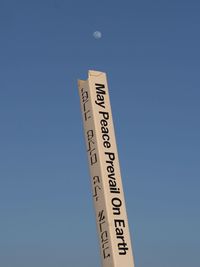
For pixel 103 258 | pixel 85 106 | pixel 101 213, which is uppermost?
pixel 85 106

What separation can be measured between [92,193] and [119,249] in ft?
7.74

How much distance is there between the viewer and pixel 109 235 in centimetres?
1819

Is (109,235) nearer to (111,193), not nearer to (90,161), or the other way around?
(111,193)

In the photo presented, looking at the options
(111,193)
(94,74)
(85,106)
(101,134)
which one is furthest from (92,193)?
(94,74)

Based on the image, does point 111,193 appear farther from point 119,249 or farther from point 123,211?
point 119,249

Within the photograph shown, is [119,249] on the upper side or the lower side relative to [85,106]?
lower

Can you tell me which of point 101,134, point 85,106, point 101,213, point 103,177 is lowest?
point 101,213

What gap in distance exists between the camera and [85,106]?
20.2 meters

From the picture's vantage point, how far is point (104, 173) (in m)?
19.0

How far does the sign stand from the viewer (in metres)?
18.3

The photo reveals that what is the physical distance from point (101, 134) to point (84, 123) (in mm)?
941

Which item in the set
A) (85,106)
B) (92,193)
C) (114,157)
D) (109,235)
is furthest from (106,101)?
(109,235)

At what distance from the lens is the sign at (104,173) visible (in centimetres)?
1833

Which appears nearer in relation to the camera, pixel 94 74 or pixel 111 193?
pixel 111 193
